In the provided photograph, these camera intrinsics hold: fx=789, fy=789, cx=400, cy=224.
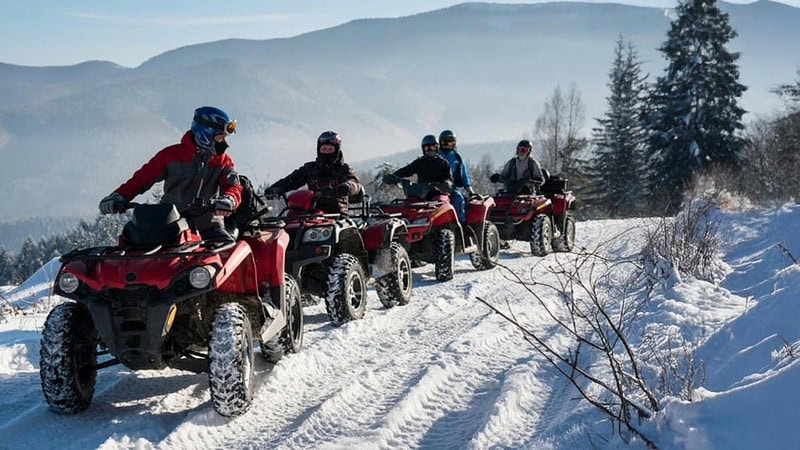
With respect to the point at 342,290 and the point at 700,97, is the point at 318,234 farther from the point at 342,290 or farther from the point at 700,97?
the point at 700,97

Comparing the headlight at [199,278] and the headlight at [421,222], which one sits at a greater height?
the headlight at [199,278]

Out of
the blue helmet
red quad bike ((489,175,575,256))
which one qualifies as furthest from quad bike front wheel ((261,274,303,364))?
red quad bike ((489,175,575,256))

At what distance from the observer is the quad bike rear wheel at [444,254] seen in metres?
10.9

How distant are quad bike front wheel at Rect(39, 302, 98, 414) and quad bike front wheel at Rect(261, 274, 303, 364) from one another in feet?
4.59

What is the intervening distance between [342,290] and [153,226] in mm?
2744

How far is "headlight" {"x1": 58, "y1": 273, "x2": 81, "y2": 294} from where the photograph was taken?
5027 millimetres

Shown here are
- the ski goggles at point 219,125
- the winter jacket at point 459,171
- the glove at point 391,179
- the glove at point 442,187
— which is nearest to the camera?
the ski goggles at point 219,125

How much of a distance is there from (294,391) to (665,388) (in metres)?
2.68

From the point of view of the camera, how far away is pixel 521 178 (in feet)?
50.6

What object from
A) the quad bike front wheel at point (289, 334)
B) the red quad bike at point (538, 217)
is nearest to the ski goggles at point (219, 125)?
the quad bike front wheel at point (289, 334)

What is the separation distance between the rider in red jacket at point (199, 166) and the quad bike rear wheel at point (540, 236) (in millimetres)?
8835

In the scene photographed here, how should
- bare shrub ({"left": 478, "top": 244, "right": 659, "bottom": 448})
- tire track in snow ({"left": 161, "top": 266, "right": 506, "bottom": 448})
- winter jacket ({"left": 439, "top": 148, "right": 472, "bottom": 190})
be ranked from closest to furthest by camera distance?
bare shrub ({"left": 478, "top": 244, "right": 659, "bottom": 448}), tire track in snow ({"left": 161, "top": 266, "right": 506, "bottom": 448}), winter jacket ({"left": 439, "top": 148, "right": 472, "bottom": 190})

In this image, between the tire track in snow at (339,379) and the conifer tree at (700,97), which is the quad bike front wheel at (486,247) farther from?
the conifer tree at (700,97)

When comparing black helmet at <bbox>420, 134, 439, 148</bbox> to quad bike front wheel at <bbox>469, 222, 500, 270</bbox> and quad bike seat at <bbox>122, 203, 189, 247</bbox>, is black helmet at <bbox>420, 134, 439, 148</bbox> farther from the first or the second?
quad bike seat at <bbox>122, 203, 189, 247</bbox>
